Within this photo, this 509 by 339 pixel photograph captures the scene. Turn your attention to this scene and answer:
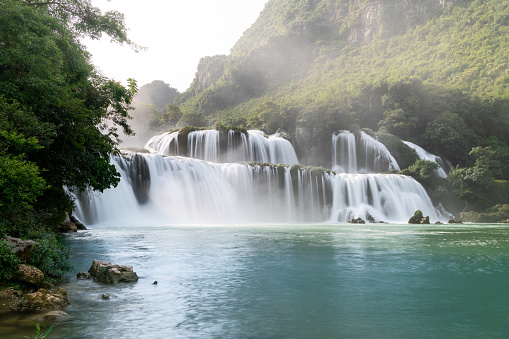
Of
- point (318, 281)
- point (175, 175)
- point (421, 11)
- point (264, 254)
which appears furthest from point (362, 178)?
point (421, 11)

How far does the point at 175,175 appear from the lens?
28.9 meters

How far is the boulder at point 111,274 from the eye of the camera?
7.45m

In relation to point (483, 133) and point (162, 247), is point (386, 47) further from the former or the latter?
point (162, 247)

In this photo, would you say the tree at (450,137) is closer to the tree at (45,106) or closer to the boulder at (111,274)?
the tree at (45,106)

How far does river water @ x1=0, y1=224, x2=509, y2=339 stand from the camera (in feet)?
16.4

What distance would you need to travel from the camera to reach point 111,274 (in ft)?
24.5

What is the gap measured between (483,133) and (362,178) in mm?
35388

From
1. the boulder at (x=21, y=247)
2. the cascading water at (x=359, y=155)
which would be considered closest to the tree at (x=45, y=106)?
the boulder at (x=21, y=247)

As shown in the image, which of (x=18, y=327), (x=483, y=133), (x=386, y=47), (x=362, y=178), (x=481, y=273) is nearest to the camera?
(x=18, y=327)

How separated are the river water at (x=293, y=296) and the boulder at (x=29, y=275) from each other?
60cm

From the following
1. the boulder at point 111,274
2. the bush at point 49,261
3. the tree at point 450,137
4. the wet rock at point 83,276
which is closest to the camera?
the bush at point 49,261

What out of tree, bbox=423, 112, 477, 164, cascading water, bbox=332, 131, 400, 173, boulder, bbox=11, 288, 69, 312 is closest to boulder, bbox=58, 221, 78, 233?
boulder, bbox=11, 288, 69, 312

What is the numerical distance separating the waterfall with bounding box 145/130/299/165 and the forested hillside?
7.92m

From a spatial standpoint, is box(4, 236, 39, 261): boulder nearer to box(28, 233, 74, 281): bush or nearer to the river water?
box(28, 233, 74, 281): bush
